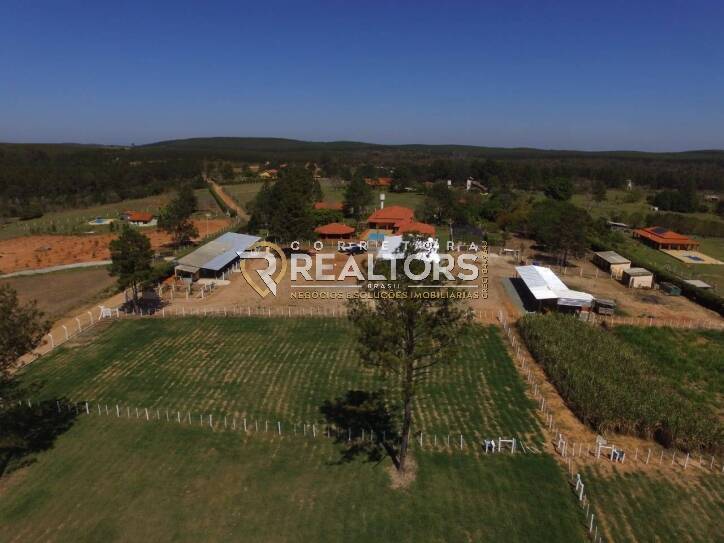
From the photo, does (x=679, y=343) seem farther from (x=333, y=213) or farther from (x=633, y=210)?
(x=633, y=210)

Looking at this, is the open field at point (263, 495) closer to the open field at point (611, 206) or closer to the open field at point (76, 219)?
the open field at point (76, 219)

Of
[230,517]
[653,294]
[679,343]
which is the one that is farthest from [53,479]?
[653,294]

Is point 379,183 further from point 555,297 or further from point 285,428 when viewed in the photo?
point 285,428

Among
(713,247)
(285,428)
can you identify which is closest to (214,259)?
(285,428)

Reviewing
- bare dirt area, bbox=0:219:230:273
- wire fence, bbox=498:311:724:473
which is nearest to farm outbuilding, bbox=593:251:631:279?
wire fence, bbox=498:311:724:473
